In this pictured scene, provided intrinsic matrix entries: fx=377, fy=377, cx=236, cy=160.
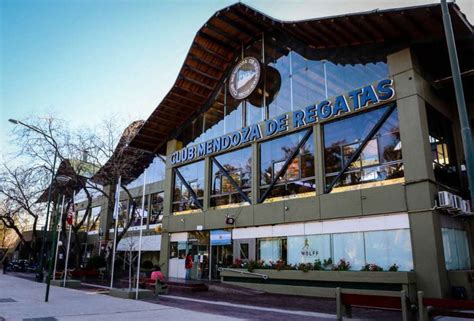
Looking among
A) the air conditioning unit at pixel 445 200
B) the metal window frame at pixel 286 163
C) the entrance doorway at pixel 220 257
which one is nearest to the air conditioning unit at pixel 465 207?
the air conditioning unit at pixel 445 200

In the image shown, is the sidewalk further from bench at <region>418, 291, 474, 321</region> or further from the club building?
the club building

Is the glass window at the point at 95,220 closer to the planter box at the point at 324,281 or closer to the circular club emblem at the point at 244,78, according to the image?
the circular club emblem at the point at 244,78

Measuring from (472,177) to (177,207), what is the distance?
24.8 metres

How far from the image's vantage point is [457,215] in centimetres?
1772

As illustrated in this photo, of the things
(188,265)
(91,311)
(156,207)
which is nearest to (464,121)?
(91,311)

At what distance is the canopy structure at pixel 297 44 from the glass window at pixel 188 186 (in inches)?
148

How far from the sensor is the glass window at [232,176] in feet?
80.8

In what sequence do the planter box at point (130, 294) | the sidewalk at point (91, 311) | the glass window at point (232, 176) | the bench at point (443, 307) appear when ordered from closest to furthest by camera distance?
the bench at point (443, 307) < the sidewalk at point (91, 311) < the planter box at point (130, 294) < the glass window at point (232, 176)

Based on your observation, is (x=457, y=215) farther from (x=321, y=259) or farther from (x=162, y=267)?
(x=162, y=267)

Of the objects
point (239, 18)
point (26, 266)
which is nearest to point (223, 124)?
point (239, 18)

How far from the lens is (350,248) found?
18281 mm

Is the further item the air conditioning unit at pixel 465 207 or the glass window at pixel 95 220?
the glass window at pixel 95 220

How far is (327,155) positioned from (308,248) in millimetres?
5040

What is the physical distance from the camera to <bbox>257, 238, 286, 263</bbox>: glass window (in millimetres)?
21281
